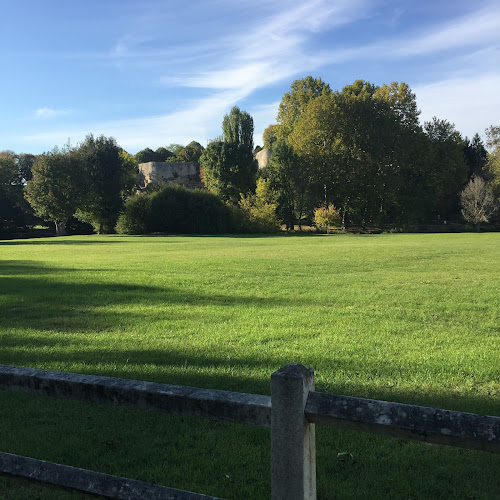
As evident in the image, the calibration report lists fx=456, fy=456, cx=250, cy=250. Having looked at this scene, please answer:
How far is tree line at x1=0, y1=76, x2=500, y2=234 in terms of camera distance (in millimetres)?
57156

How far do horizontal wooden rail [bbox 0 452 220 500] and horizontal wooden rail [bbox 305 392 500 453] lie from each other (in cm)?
60

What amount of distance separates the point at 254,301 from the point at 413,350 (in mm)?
4634

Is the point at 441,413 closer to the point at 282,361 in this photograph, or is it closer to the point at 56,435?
the point at 56,435

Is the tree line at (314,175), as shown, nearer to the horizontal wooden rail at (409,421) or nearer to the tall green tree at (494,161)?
the tall green tree at (494,161)

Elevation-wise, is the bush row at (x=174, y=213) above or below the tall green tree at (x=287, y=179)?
below

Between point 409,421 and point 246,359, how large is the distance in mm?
4484

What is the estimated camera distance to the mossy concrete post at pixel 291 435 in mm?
1830

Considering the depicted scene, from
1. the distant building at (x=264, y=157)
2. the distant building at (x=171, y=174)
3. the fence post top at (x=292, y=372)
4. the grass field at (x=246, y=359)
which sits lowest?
the grass field at (x=246, y=359)

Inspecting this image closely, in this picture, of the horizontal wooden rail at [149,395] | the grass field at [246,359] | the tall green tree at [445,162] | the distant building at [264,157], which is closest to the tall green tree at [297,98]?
the distant building at [264,157]

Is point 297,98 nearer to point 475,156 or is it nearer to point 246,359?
point 475,156

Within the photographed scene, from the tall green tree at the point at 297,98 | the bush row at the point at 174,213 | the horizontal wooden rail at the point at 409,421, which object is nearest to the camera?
the horizontal wooden rail at the point at 409,421

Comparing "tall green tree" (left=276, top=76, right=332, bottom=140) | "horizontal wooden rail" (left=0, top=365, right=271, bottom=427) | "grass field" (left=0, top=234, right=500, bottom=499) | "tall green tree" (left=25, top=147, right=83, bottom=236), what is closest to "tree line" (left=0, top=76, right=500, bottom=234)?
"tall green tree" (left=25, top=147, right=83, bottom=236)

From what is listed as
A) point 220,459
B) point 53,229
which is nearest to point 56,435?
point 220,459

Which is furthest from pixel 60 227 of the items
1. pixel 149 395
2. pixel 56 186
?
pixel 149 395
